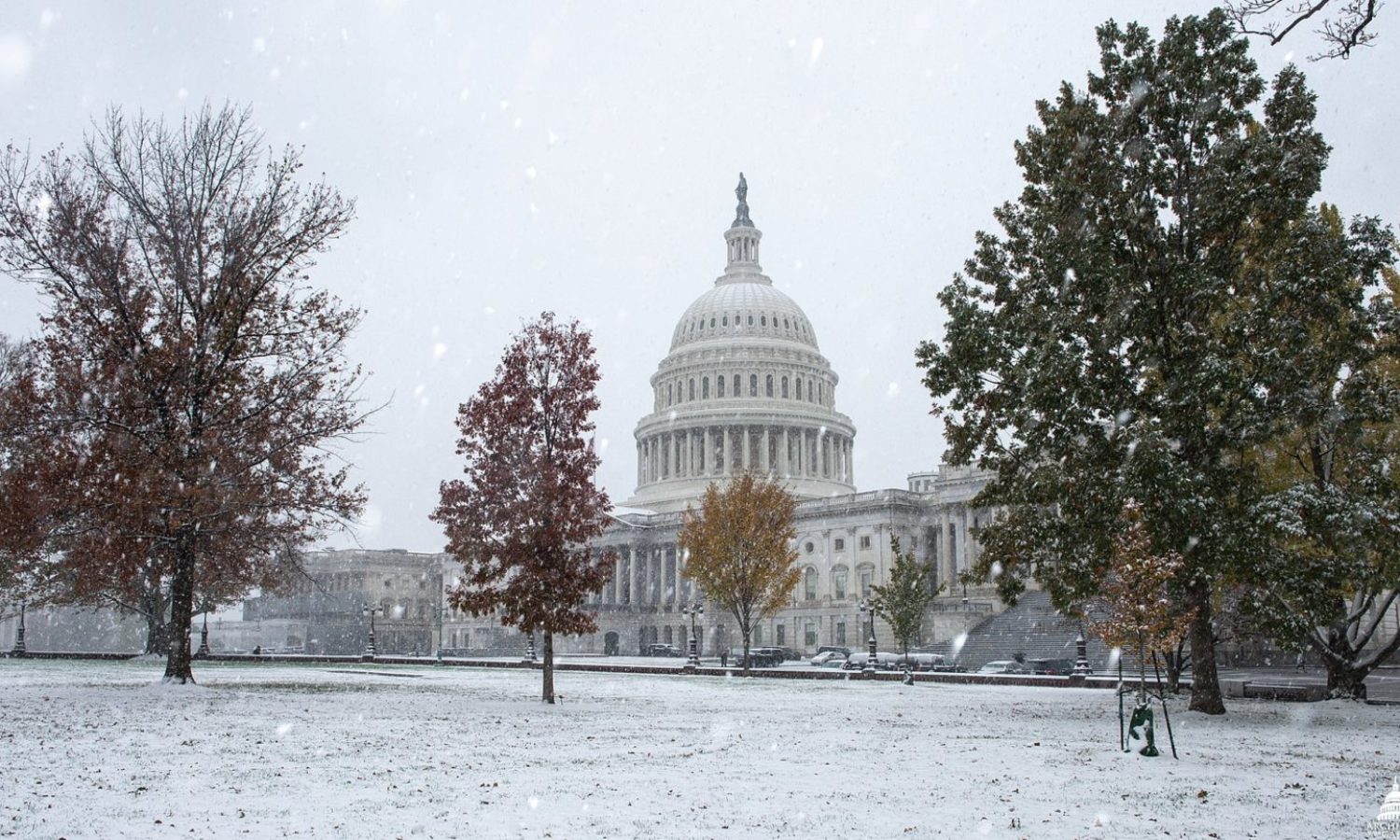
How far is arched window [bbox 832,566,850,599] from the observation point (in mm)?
110188

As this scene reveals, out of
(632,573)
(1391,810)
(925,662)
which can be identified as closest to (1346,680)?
(1391,810)

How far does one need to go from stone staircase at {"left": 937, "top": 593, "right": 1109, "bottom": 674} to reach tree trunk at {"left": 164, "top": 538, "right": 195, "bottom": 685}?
4383 centimetres

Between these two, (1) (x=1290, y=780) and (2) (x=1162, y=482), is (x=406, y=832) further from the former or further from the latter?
(2) (x=1162, y=482)

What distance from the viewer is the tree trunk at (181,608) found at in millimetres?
31016

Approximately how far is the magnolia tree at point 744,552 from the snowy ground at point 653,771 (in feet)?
84.9

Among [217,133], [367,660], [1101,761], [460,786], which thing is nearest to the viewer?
[460,786]

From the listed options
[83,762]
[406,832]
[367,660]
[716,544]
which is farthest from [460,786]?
[367,660]

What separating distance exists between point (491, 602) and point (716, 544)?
25.5 m

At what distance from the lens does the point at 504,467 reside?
30281 millimetres

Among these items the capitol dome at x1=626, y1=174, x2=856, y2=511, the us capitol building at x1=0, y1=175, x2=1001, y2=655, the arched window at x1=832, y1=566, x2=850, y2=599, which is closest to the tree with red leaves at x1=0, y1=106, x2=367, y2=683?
the us capitol building at x1=0, y1=175, x2=1001, y2=655

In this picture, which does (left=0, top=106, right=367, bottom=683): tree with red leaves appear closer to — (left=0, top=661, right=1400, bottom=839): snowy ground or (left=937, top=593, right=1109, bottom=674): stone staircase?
(left=0, top=661, right=1400, bottom=839): snowy ground

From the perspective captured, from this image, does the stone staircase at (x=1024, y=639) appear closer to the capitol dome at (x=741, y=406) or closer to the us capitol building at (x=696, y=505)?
the us capitol building at (x=696, y=505)

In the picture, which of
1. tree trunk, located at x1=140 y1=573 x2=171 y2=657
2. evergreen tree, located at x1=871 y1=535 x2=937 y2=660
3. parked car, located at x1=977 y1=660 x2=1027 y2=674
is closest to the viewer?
parked car, located at x1=977 y1=660 x2=1027 y2=674

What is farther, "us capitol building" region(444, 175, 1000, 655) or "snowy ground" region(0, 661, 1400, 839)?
"us capitol building" region(444, 175, 1000, 655)
